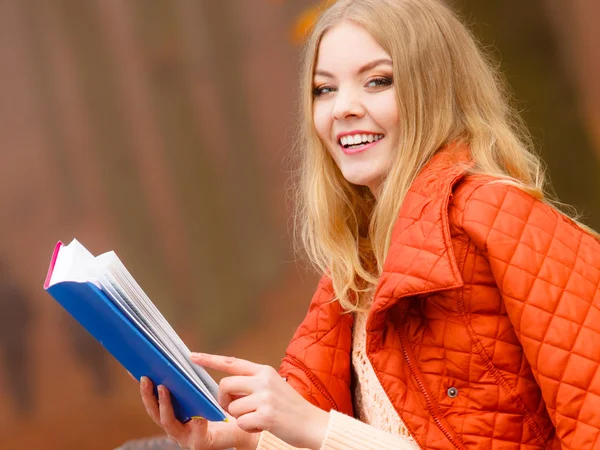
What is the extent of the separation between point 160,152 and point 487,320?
2.05 meters

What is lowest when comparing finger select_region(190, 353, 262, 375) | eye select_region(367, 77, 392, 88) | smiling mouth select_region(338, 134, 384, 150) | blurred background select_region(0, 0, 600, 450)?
finger select_region(190, 353, 262, 375)

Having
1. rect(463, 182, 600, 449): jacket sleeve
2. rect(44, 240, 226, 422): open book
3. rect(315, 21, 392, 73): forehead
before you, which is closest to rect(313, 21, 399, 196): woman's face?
rect(315, 21, 392, 73): forehead

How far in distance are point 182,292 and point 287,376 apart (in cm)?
163

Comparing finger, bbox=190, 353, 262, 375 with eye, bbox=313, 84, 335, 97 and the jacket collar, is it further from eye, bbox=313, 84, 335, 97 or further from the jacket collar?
eye, bbox=313, 84, 335, 97

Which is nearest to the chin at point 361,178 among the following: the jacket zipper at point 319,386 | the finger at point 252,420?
the jacket zipper at point 319,386

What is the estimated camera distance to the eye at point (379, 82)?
1412mm

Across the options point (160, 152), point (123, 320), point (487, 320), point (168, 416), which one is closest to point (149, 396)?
point (168, 416)

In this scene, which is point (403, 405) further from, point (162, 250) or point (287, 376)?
point (162, 250)

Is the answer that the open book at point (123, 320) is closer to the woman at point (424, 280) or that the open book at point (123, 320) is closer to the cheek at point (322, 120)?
the woman at point (424, 280)

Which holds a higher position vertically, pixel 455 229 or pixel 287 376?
pixel 455 229

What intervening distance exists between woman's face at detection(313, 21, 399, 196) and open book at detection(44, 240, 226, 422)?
47cm

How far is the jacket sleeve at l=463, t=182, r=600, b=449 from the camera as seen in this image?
1.11 metres

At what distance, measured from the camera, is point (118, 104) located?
3.01 metres

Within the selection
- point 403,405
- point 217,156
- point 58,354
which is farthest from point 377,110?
point 58,354
